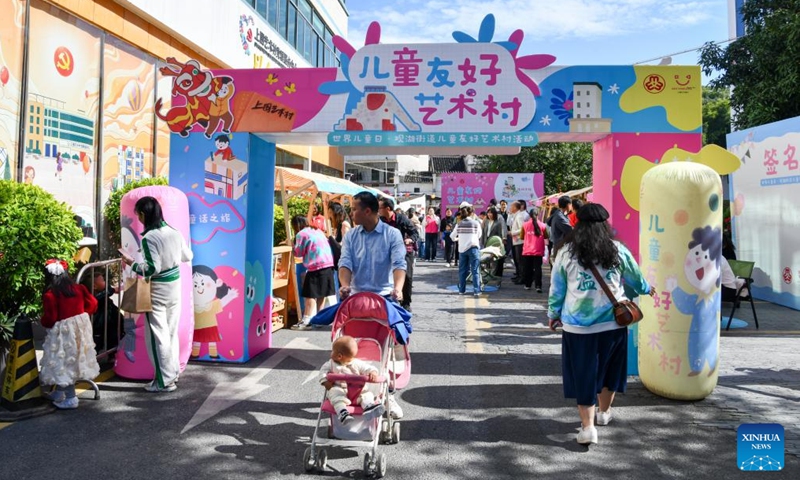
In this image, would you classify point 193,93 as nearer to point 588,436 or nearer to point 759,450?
point 588,436

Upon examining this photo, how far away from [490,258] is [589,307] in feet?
29.2

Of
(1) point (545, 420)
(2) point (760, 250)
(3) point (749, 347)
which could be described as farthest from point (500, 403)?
(2) point (760, 250)

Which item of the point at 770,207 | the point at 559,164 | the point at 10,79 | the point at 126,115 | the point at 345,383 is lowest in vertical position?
the point at 345,383

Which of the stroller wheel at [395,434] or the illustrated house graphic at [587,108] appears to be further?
the illustrated house graphic at [587,108]

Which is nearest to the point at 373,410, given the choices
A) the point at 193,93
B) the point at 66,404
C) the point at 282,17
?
the point at 66,404

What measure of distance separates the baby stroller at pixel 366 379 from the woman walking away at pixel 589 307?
1236mm

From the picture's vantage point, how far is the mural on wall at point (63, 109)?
8352 millimetres

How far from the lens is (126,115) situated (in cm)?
1064

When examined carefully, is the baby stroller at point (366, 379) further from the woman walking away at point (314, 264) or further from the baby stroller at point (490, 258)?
the baby stroller at point (490, 258)

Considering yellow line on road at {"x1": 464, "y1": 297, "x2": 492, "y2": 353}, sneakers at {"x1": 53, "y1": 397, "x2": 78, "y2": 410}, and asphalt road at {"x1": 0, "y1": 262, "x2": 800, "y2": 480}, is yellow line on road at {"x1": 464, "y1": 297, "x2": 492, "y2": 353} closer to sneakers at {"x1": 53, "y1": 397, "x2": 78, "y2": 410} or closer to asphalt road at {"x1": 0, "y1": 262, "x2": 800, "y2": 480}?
asphalt road at {"x1": 0, "y1": 262, "x2": 800, "y2": 480}

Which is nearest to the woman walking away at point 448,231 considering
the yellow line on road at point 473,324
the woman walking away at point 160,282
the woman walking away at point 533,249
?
the woman walking away at point 533,249

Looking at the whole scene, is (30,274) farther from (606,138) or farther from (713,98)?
(713,98)

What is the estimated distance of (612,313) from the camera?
13.7ft

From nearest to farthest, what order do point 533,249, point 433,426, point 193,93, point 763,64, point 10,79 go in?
1. point 433,426
2. point 193,93
3. point 10,79
4. point 533,249
5. point 763,64
